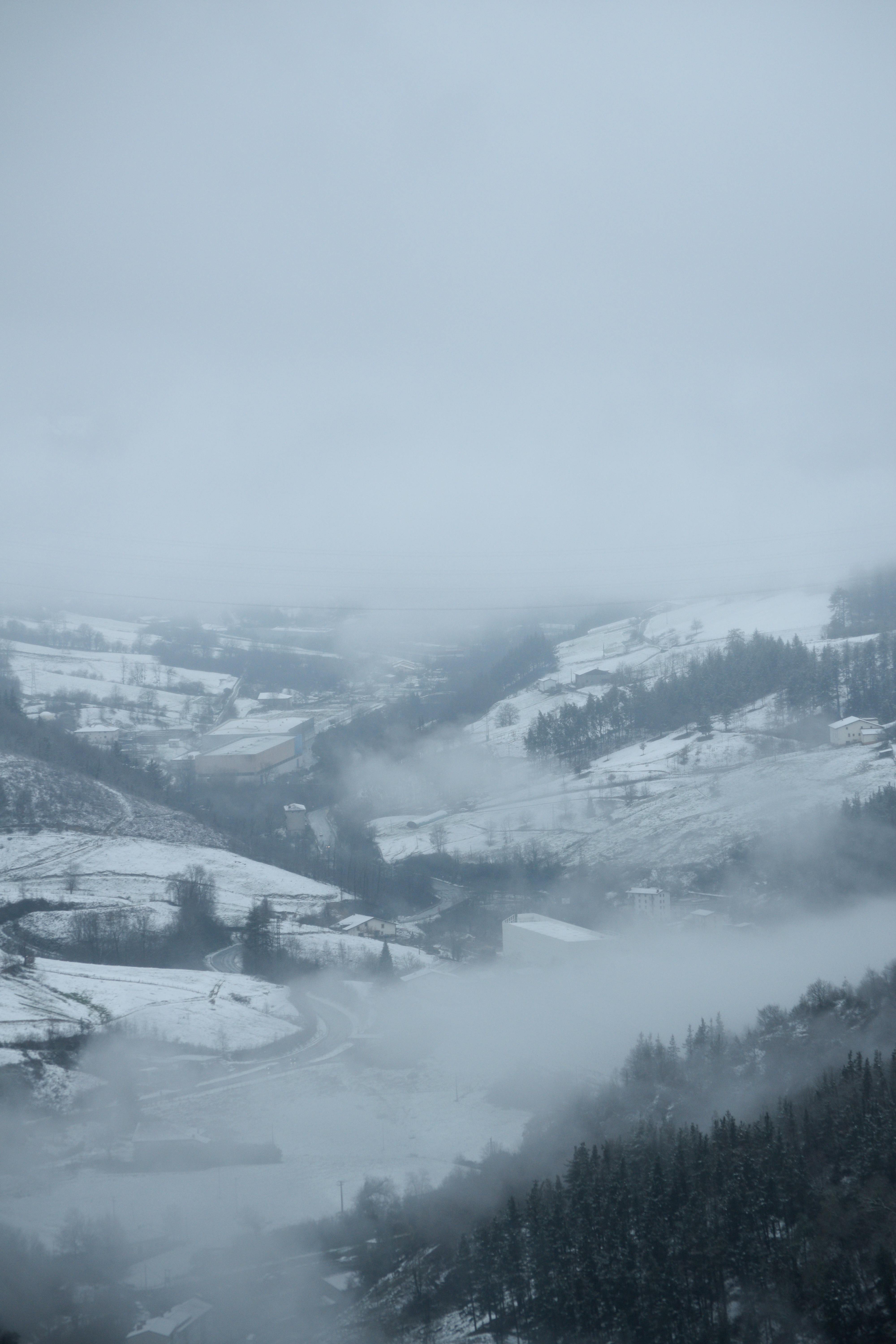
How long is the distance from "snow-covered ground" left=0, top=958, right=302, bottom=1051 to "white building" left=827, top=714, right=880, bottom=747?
21663 mm

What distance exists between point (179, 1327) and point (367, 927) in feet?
60.1

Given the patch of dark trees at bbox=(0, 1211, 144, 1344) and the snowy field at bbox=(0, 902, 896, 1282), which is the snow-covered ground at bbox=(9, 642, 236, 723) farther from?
the patch of dark trees at bbox=(0, 1211, 144, 1344)

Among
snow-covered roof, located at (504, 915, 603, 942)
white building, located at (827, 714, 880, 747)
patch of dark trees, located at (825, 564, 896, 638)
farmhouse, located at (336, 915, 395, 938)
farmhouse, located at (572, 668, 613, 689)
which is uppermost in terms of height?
patch of dark trees, located at (825, 564, 896, 638)

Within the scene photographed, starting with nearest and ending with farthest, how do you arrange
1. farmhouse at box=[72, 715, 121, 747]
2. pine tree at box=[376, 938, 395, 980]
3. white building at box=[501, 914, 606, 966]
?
white building at box=[501, 914, 606, 966] < pine tree at box=[376, 938, 395, 980] < farmhouse at box=[72, 715, 121, 747]

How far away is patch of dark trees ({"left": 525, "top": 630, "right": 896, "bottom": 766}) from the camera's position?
40219mm

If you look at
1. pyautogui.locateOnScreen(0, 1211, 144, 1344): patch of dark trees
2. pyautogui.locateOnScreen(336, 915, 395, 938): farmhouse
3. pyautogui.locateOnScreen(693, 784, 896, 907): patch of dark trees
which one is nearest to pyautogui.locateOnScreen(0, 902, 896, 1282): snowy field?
pyautogui.locateOnScreen(0, 1211, 144, 1344): patch of dark trees

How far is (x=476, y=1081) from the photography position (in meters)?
18.9

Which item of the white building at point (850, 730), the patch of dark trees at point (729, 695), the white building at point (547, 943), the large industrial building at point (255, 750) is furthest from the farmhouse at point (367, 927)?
the large industrial building at point (255, 750)

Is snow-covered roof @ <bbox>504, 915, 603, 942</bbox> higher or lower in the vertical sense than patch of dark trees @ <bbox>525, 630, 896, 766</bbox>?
lower

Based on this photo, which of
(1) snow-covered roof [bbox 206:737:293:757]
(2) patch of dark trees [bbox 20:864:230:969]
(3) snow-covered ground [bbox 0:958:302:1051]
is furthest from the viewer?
(1) snow-covered roof [bbox 206:737:293:757]

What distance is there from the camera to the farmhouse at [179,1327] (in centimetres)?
1093

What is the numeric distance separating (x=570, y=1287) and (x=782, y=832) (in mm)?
21726

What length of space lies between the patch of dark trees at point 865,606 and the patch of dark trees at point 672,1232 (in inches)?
1498

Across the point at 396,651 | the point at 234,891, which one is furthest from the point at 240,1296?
the point at 396,651
